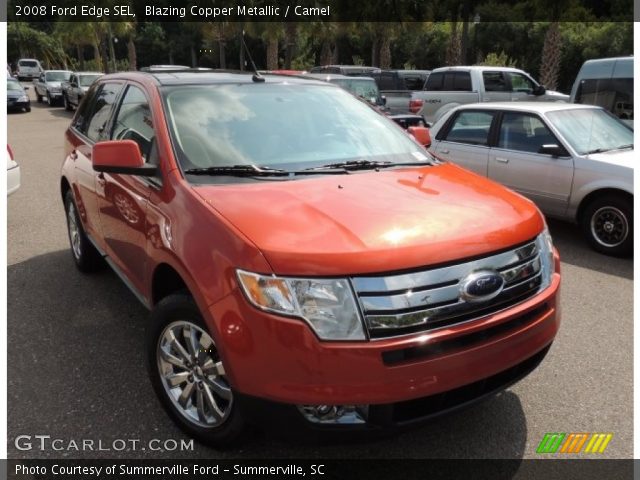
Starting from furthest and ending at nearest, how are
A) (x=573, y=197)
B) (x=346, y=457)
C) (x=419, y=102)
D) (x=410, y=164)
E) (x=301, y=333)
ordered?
(x=419, y=102) → (x=573, y=197) → (x=410, y=164) → (x=346, y=457) → (x=301, y=333)

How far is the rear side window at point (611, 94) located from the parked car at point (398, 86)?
18.6ft

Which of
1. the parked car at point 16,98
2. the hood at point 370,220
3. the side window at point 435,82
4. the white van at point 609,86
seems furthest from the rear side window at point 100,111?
the parked car at point 16,98

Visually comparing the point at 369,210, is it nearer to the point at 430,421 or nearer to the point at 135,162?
the point at 430,421

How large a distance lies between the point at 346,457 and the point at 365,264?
A: 43.4 inches

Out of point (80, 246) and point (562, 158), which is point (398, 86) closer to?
point (562, 158)

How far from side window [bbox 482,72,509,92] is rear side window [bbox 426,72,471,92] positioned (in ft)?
1.50

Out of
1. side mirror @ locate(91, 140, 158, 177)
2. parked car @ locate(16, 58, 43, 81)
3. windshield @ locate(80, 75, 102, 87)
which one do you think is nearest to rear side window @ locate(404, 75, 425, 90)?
windshield @ locate(80, 75, 102, 87)

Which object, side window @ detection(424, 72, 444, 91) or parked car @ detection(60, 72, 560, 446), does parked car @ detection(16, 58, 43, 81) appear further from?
parked car @ detection(60, 72, 560, 446)

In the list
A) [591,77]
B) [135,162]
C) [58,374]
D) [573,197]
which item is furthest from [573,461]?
[591,77]

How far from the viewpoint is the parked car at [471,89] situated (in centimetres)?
1338

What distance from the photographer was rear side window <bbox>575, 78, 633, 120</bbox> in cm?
936

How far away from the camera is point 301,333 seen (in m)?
2.11

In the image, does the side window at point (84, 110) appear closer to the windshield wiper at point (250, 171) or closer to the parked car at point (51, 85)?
the windshield wiper at point (250, 171)

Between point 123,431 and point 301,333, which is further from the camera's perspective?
point 123,431
